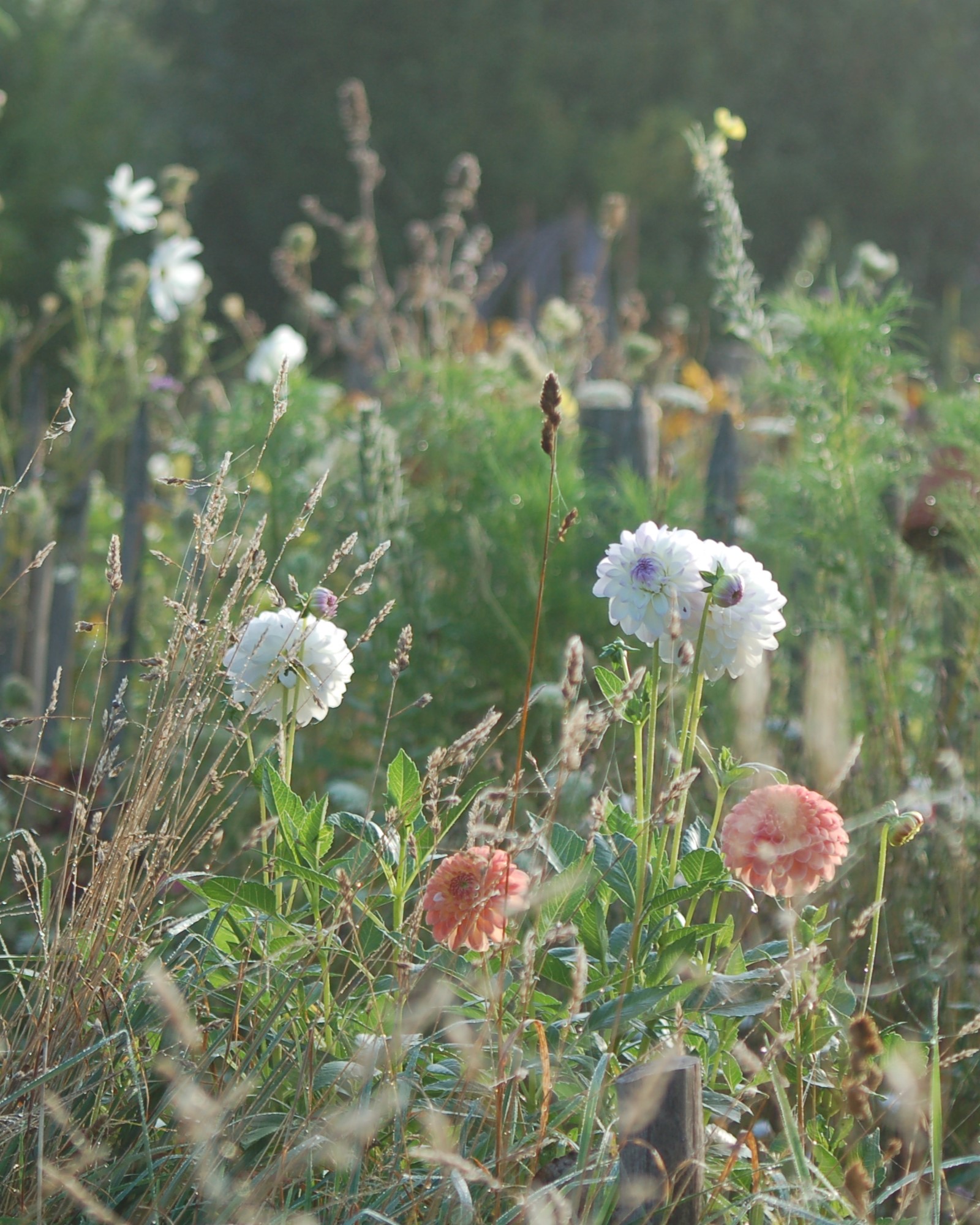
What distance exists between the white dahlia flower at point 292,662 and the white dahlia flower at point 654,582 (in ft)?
0.99

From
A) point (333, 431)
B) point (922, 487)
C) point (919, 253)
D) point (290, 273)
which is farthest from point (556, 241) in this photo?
point (922, 487)

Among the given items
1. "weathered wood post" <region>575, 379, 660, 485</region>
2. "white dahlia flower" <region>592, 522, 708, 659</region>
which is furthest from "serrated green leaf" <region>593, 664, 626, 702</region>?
"weathered wood post" <region>575, 379, 660, 485</region>

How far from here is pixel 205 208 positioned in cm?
1398

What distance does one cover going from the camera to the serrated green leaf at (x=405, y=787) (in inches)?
48.1

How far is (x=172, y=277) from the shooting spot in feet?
11.0

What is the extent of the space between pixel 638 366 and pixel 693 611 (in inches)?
88.8

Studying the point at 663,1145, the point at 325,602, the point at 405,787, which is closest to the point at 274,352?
the point at 325,602

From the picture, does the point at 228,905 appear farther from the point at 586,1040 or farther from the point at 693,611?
the point at 693,611

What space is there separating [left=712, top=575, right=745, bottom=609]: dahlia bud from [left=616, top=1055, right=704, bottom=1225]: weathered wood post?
41cm

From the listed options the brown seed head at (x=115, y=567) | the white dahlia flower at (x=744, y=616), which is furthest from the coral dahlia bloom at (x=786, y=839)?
the brown seed head at (x=115, y=567)

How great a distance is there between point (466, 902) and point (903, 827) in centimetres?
40

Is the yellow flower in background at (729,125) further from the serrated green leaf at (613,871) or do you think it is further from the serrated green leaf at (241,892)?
the serrated green leaf at (241,892)

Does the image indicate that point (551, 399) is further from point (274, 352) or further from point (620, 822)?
point (274, 352)

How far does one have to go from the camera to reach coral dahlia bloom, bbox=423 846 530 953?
1.15m
